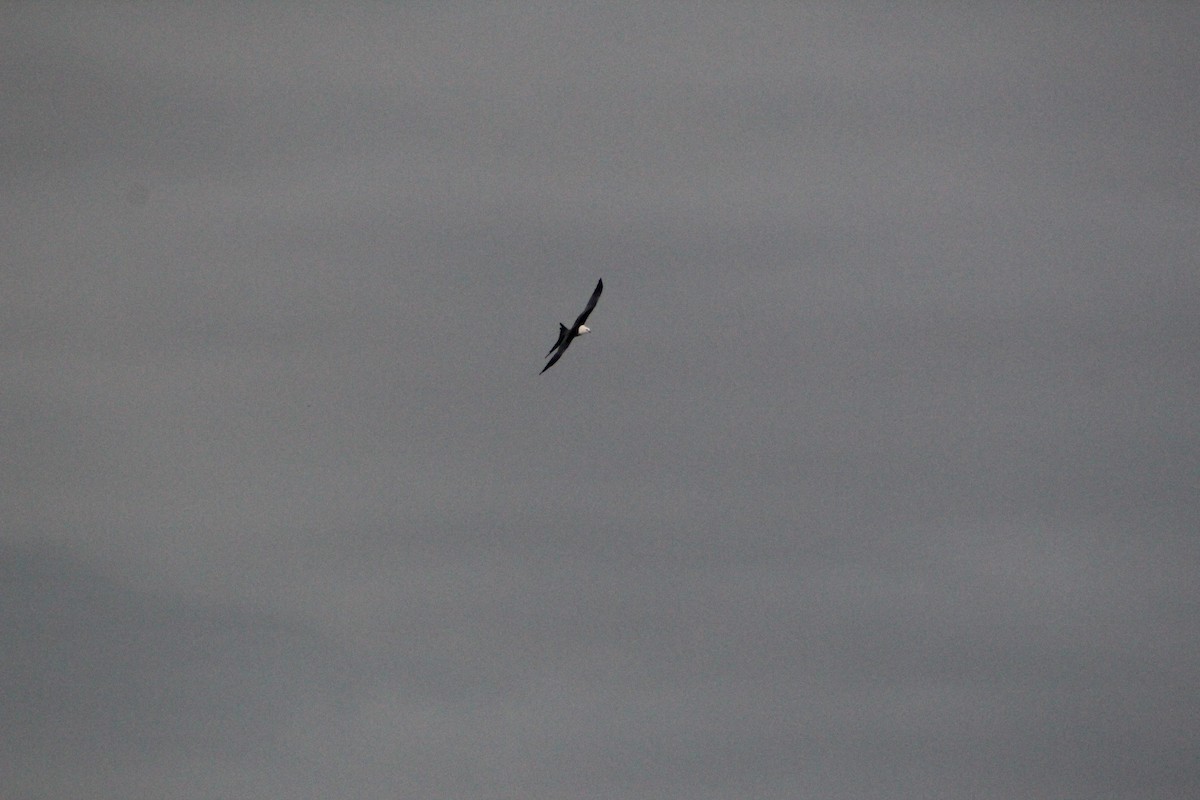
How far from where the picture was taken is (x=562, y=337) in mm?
107750
